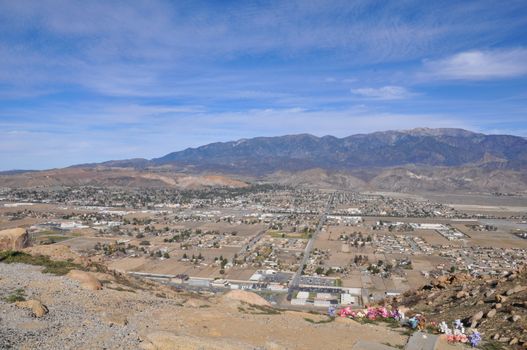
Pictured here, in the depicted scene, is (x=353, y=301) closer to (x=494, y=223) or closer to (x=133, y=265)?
(x=133, y=265)

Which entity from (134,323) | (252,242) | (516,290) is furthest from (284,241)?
(134,323)

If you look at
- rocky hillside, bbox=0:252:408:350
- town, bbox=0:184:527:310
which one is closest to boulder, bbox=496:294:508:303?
rocky hillside, bbox=0:252:408:350

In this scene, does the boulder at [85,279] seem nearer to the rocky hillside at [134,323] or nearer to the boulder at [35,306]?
the rocky hillside at [134,323]

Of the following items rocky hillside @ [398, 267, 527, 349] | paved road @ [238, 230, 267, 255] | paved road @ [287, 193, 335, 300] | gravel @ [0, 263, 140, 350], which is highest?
gravel @ [0, 263, 140, 350]

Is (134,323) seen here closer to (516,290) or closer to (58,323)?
(58,323)

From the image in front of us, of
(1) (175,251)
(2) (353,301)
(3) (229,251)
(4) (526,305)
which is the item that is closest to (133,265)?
(1) (175,251)

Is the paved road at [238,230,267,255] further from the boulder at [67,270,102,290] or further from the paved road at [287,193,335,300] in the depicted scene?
the boulder at [67,270,102,290]

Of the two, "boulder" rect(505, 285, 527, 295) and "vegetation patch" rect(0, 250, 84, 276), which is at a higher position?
"vegetation patch" rect(0, 250, 84, 276)
